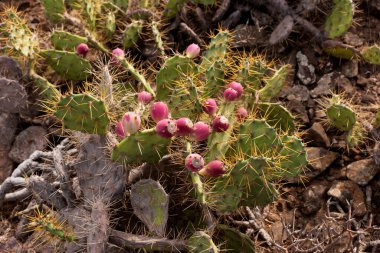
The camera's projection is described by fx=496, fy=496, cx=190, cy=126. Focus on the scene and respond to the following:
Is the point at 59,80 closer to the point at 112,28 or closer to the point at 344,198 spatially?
the point at 112,28

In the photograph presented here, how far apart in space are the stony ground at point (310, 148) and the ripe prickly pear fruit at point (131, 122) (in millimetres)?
822

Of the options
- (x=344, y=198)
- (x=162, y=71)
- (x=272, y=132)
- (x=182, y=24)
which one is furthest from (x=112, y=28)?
(x=344, y=198)

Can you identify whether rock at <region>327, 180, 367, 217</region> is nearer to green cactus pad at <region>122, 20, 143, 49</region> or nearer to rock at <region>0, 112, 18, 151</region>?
green cactus pad at <region>122, 20, 143, 49</region>

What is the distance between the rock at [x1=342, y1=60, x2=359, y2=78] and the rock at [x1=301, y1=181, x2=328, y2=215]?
32.0 inches

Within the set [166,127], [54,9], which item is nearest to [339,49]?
[166,127]

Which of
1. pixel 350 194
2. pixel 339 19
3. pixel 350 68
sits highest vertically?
pixel 339 19

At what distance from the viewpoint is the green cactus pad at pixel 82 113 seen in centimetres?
212

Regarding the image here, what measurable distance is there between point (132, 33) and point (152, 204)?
1387mm

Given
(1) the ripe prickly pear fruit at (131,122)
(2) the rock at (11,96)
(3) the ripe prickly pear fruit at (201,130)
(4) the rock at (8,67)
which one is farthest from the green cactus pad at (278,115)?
(4) the rock at (8,67)

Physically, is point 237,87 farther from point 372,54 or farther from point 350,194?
point 372,54

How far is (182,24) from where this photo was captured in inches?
131

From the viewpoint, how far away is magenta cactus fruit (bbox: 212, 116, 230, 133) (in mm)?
2275

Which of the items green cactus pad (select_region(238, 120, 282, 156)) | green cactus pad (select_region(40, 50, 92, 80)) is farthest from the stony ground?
green cactus pad (select_region(238, 120, 282, 156))

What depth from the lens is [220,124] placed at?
2.28 metres
